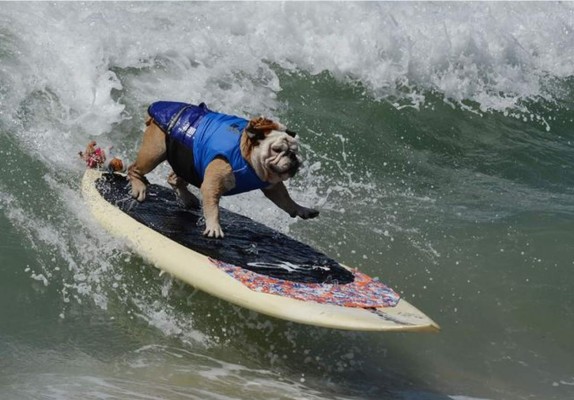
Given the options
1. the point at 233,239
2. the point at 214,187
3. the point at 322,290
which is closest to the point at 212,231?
the point at 214,187

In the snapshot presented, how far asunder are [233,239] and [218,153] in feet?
2.32

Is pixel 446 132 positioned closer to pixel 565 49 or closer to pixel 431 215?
pixel 431 215

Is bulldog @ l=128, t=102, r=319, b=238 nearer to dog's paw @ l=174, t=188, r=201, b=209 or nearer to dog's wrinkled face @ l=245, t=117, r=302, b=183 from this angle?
dog's wrinkled face @ l=245, t=117, r=302, b=183

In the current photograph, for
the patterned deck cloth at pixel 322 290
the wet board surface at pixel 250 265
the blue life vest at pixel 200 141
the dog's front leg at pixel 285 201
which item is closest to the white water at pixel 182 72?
the wet board surface at pixel 250 265

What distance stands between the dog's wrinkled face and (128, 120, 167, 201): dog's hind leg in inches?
36.8

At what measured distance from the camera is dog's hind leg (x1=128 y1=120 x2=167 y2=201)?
5.96 m

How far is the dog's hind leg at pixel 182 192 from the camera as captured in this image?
20.7 feet

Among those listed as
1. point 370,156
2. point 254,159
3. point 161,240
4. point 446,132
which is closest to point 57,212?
point 161,240

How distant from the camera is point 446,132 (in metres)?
9.78

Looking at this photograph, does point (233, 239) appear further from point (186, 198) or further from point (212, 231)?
point (186, 198)

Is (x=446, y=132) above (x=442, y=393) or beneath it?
above

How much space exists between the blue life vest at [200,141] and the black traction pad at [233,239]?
1.15 feet

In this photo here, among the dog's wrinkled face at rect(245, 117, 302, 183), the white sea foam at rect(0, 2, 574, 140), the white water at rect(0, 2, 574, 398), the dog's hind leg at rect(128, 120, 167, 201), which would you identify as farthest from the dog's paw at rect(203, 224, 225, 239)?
the white sea foam at rect(0, 2, 574, 140)

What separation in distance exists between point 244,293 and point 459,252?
248 cm
